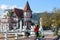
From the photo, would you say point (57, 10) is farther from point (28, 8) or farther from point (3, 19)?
point (28, 8)

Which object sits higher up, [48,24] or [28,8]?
[28,8]

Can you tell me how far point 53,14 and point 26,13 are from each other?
20125 millimetres

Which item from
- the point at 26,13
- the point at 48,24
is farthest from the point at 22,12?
the point at 48,24

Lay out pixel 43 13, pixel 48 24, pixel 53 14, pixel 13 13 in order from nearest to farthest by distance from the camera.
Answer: pixel 48 24
pixel 53 14
pixel 43 13
pixel 13 13

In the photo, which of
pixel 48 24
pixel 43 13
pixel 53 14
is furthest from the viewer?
pixel 43 13

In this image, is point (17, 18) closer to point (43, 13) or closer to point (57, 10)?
point (43, 13)

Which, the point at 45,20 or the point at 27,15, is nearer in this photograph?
the point at 45,20

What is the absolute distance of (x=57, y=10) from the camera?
198ft

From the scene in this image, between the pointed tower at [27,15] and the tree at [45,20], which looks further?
the pointed tower at [27,15]

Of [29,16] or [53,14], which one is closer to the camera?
[53,14]

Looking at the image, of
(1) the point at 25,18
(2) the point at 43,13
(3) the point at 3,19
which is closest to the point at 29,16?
(1) the point at 25,18

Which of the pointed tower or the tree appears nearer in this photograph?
the tree

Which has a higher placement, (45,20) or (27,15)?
(27,15)

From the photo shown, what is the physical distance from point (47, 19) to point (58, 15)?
3.94 meters
